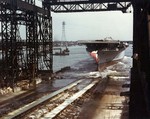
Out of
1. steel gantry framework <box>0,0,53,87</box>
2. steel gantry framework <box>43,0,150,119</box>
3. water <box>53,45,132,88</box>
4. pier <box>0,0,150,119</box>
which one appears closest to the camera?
steel gantry framework <box>43,0,150,119</box>

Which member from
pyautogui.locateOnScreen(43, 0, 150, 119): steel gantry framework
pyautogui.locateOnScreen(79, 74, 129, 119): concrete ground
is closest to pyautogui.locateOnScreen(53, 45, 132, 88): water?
pyautogui.locateOnScreen(79, 74, 129, 119): concrete ground

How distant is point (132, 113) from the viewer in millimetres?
10273

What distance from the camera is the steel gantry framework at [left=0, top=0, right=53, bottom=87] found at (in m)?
25.1

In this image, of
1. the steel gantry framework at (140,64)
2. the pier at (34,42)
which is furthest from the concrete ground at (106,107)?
the steel gantry framework at (140,64)

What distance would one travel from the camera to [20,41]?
32.5 m

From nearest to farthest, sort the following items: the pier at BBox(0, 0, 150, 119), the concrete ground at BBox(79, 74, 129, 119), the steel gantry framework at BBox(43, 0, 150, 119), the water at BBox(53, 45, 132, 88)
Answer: the steel gantry framework at BBox(43, 0, 150, 119), the pier at BBox(0, 0, 150, 119), the concrete ground at BBox(79, 74, 129, 119), the water at BBox(53, 45, 132, 88)

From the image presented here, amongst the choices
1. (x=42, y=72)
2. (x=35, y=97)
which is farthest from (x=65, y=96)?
(x=42, y=72)

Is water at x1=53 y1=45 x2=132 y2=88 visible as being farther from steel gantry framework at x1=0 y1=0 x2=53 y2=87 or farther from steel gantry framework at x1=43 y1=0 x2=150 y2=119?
steel gantry framework at x1=43 y1=0 x2=150 y2=119

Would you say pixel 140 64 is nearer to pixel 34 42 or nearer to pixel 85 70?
pixel 34 42

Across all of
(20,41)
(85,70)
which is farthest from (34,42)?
(85,70)

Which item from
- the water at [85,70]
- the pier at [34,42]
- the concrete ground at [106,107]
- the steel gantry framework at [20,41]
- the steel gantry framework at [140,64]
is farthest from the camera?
the water at [85,70]

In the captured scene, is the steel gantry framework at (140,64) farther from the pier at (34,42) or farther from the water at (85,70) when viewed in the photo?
the water at (85,70)

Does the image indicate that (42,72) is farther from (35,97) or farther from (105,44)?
(105,44)

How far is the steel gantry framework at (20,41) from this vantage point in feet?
82.4
